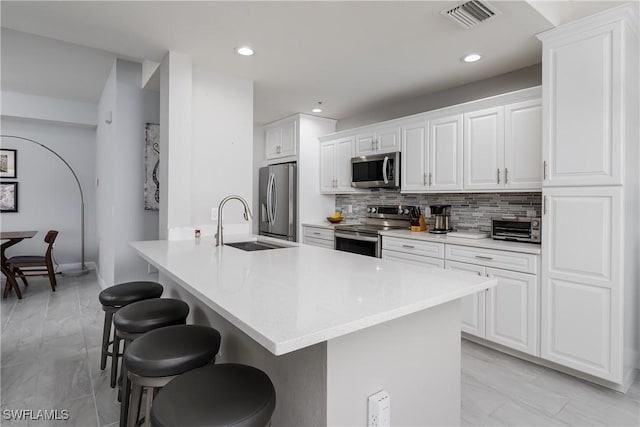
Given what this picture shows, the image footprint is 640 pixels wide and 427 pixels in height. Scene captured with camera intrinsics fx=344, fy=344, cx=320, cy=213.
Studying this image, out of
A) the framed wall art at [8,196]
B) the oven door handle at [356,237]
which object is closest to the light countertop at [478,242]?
the oven door handle at [356,237]

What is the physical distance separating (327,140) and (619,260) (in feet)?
11.5

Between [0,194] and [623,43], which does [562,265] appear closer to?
[623,43]

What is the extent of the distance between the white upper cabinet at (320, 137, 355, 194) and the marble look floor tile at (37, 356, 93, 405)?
10.8 feet

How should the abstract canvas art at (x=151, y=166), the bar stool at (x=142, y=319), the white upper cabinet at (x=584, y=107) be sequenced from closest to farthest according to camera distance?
the bar stool at (x=142, y=319)
the white upper cabinet at (x=584, y=107)
the abstract canvas art at (x=151, y=166)

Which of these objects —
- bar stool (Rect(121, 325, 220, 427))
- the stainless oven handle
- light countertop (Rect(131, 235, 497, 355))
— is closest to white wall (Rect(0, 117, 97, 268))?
light countertop (Rect(131, 235, 497, 355))

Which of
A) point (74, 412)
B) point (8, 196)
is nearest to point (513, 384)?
point (74, 412)

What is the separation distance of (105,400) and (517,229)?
10.6 feet

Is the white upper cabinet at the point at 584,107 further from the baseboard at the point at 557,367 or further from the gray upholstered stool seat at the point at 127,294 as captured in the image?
the gray upholstered stool seat at the point at 127,294

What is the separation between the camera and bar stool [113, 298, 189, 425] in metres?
1.71

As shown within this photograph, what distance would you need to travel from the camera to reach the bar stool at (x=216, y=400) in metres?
0.99

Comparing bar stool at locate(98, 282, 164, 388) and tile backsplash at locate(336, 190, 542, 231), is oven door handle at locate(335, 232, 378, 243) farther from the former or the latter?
bar stool at locate(98, 282, 164, 388)

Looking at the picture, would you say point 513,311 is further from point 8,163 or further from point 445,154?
point 8,163

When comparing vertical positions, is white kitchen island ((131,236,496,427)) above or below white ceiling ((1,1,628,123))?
below

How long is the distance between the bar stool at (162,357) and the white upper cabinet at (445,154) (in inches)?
107
